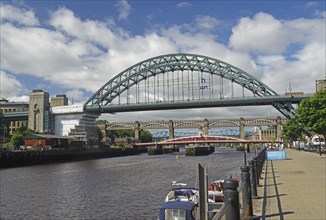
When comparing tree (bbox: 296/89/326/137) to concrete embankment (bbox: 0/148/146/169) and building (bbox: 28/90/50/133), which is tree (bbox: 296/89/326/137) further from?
building (bbox: 28/90/50/133)

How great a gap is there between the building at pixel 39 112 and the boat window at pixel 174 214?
487 feet

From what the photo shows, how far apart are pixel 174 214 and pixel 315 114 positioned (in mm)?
49743

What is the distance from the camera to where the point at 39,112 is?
15738 cm

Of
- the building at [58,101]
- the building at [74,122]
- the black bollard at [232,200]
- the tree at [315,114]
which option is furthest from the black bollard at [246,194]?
the building at [58,101]

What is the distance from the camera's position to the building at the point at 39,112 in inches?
6132

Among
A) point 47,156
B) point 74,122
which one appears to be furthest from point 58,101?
point 47,156

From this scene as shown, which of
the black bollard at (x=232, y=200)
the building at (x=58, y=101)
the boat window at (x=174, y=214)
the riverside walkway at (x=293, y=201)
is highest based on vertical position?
the building at (x=58, y=101)

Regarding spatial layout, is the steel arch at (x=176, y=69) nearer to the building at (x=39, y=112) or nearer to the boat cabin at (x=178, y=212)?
the building at (x=39, y=112)

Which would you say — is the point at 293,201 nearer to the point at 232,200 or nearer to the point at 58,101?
the point at 232,200

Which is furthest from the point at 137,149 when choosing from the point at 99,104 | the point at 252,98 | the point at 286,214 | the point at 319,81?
the point at 286,214

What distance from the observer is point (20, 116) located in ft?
531

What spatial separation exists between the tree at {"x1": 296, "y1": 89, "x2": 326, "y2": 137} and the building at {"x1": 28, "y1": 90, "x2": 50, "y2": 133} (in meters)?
120

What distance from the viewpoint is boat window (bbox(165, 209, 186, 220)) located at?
51.1 ft

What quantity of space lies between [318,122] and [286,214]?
49.6 m
